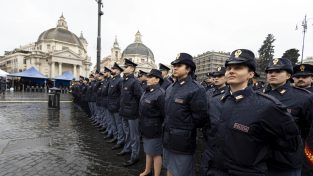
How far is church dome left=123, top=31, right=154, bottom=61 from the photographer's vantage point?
135000 millimetres

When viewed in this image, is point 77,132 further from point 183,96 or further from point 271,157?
point 271,157

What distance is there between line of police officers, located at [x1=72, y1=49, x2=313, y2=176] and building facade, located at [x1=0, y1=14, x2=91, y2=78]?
294 feet

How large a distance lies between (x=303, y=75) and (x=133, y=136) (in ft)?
12.5

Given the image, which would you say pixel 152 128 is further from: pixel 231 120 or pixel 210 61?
pixel 210 61

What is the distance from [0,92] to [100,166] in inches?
1260

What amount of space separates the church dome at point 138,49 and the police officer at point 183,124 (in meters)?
132

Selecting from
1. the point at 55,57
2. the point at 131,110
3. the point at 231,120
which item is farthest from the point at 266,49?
the point at 231,120

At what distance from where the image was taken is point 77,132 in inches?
372

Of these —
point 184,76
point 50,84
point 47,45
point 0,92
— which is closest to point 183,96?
point 184,76

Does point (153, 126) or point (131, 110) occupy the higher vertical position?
point (131, 110)

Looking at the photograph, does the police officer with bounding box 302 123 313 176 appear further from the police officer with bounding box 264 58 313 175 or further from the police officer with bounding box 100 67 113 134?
the police officer with bounding box 100 67 113 134

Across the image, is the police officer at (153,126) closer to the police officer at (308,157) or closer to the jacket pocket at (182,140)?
the jacket pocket at (182,140)

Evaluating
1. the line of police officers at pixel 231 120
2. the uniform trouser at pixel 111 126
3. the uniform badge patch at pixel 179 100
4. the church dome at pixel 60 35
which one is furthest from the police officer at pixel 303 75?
the church dome at pixel 60 35

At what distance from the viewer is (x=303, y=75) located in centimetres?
452
